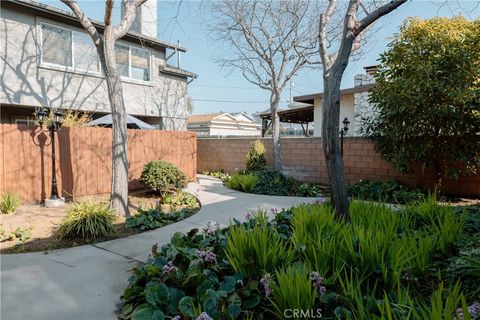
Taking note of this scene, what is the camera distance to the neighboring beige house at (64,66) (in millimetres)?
9961

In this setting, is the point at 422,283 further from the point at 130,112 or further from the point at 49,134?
the point at 130,112

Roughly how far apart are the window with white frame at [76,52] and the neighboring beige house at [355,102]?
7.76 meters

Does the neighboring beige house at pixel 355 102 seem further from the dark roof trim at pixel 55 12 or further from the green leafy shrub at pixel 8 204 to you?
the green leafy shrub at pixel 8 204

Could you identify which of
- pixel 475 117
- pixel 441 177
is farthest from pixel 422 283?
pixel 441 177

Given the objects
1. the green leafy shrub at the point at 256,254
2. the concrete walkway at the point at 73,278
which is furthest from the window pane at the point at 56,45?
the green leafy shrub at the point at 256,254

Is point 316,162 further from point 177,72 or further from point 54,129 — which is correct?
point 177,72

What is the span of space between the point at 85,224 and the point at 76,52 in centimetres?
912

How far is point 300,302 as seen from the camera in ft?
6.75

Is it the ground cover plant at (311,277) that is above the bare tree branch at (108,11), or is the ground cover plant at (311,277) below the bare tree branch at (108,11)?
below

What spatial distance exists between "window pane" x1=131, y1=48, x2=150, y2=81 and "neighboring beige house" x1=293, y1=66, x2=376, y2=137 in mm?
7102

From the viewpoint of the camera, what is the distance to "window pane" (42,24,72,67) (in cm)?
1077

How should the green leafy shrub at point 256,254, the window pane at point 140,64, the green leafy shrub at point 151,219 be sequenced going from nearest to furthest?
1. the green leafy shrub at point 256,254
2. the green leafy shrub at point 151,219
3. the window pane at point 140,64

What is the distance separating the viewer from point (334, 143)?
4.27 meters

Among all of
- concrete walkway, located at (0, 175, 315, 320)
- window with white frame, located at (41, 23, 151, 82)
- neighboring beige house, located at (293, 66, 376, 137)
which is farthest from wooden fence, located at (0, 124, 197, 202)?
neighboring beige house, located at (293, 66, 376, 137)
